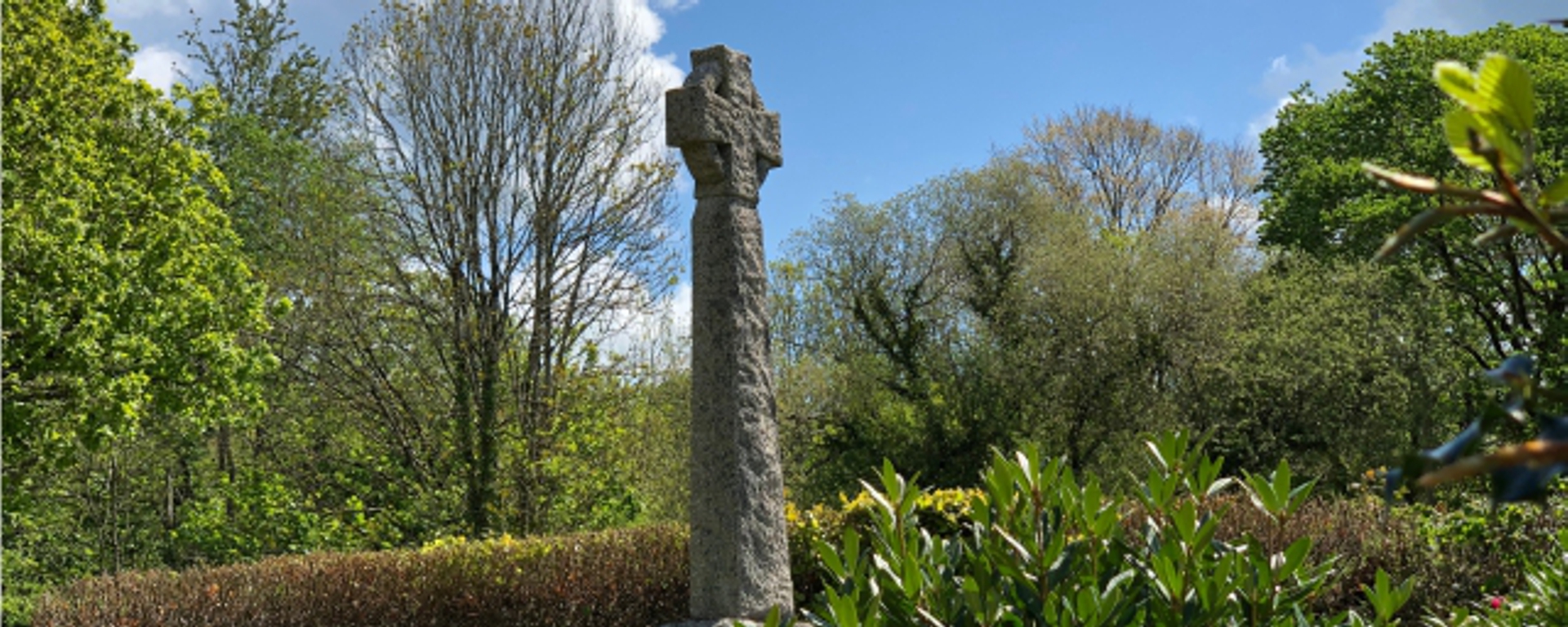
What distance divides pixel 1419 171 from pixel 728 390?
48.4 ft

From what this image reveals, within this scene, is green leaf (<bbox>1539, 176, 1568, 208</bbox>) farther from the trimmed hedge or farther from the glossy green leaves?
the trimmed hedge

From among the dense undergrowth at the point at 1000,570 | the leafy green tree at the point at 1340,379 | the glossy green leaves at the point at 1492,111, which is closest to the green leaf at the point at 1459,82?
the glossy green leaves at the point at 1492,111

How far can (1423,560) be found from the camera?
7.75 metres

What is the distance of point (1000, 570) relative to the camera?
1.88m

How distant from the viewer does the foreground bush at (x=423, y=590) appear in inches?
334

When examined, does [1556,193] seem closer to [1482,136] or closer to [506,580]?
[1482,136]

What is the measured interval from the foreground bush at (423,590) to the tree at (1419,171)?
39.6 feet

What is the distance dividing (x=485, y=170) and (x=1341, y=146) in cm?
1356

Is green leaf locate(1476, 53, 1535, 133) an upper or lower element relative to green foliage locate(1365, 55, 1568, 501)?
upper

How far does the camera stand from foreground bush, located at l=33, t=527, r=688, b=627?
8492 mm

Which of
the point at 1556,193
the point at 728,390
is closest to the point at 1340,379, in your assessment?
the point at 728,390

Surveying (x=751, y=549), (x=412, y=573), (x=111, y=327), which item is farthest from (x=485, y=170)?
(x=751, y=549)

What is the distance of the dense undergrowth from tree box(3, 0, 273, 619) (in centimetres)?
256

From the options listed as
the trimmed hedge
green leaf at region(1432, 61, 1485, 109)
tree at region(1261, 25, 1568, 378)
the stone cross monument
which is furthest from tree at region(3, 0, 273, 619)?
tree at region(1261, 25, 1568, 378)
